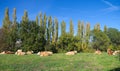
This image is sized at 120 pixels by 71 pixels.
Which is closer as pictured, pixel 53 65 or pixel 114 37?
pixel 53 65

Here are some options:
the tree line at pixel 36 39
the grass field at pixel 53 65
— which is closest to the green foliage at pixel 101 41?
the tree line at pixel 36 39

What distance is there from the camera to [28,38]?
3450 centimetres

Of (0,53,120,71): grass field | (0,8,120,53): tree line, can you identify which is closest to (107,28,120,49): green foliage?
(0,8,120,53): tree line

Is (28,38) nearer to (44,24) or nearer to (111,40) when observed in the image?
(44,24)

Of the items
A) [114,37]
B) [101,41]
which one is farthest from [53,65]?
[114,37]

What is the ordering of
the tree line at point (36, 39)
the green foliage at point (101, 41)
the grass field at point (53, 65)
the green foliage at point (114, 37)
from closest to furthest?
1. the grass field at point (53, 65)
2. the tree line at point (36, 39)
3. the green foliage at point (101, 41)
4. the green foliage at point (114, 37)

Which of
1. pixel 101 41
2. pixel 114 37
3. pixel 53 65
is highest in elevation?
pixel 114 37

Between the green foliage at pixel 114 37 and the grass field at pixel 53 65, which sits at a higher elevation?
the green foliage at pixel 114 37

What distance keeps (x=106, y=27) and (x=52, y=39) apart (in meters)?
19.8

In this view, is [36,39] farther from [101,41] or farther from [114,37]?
[114,37]

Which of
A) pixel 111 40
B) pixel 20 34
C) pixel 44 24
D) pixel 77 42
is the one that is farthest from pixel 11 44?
pixel 111 40

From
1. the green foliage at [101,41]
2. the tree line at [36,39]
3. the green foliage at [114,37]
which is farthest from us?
the green foliage at [114,37]

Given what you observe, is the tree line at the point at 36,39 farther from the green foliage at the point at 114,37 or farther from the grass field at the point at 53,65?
the grass field at the point at 53,65

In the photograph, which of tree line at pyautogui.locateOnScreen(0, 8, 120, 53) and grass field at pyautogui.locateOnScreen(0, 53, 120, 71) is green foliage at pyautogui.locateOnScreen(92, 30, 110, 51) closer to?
tree line at pyautogui.locateOnScreen(0, 8, 120, 53)
